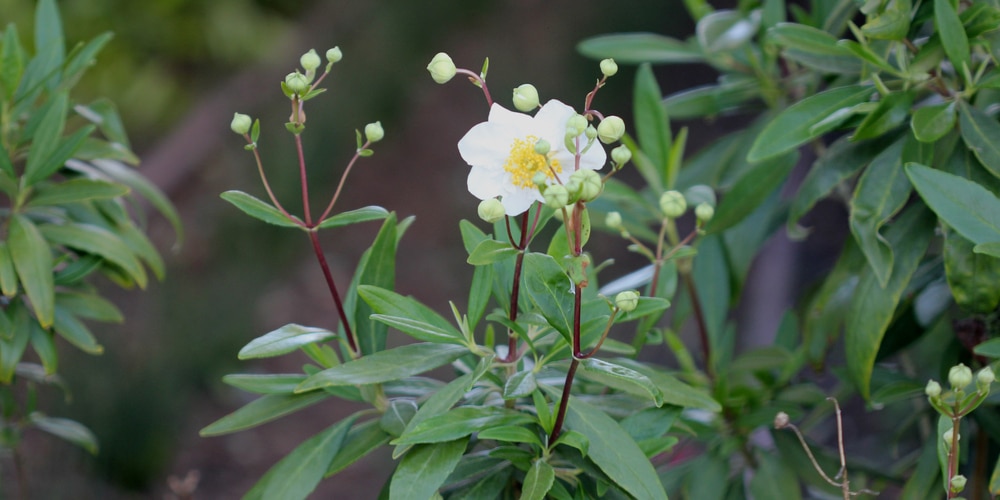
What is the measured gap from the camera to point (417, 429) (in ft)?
2.03

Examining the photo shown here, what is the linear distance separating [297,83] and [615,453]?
0.36m

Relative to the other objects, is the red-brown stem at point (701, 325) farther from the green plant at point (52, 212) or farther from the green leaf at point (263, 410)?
the green plant at point (52, 212)

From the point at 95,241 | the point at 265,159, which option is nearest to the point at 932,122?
the point at 95,241

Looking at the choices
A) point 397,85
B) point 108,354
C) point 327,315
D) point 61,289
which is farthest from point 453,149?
point 61,289

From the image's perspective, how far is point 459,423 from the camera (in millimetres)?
645

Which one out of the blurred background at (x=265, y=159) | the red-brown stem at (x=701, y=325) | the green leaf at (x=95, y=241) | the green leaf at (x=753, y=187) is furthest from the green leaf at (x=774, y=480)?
the blurred background at (x=265, y=159)

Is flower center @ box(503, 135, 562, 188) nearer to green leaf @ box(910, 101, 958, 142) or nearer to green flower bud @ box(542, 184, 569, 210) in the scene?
green flower bud @ box(542, 184, 569, 210)

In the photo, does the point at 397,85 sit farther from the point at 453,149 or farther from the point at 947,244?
the point at 947,244

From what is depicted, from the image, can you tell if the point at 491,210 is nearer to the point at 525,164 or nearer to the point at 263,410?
the point at 525,164

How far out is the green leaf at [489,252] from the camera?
609 millimetres

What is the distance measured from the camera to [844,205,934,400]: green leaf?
32.6 inches

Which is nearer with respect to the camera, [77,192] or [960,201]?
[960,201]

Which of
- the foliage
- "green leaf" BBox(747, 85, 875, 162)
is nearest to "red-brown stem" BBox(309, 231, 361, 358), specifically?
the foliage

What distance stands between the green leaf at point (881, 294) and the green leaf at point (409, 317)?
403mm
